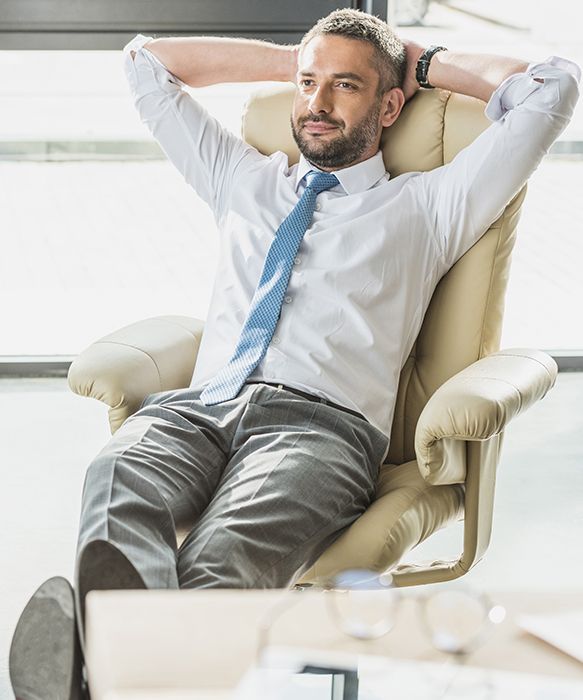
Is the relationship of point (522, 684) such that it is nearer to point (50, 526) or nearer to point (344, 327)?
point (344, 327)

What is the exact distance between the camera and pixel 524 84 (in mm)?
2205

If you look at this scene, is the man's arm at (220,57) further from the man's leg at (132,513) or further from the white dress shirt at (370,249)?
the man's leg at (132,513)

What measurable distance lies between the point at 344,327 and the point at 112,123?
2036 mm

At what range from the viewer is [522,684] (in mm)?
1214

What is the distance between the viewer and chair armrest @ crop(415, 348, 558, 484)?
193 centimetres

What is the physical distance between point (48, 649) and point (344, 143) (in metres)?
1.28

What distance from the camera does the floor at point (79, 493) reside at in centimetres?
265

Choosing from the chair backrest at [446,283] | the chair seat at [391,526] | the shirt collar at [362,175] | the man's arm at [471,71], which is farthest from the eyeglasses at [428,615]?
the man's arm at [471,71]

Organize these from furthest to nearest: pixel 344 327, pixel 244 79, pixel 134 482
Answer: pixel 244 79 → pixel 344 327 → pixel 134 482

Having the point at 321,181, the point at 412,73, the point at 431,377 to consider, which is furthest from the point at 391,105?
the point at 431,377

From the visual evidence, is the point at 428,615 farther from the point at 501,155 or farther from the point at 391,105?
the point at 391,105

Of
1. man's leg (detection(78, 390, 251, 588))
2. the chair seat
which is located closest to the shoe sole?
man's leg (detection(78, 390, 251, 588))

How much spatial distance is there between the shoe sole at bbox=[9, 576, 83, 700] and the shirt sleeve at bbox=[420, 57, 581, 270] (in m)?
1.15

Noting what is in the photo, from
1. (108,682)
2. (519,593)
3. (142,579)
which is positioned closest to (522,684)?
(519,593)
